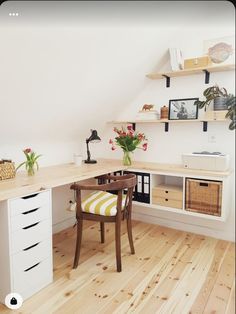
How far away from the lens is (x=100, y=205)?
1.94 m

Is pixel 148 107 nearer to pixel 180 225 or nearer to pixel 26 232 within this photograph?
pixel 180 225

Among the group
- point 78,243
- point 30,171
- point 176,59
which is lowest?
point 78,243

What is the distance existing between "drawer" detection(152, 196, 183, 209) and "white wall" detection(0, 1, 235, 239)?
0.46 m

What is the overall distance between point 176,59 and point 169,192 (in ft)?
4.13

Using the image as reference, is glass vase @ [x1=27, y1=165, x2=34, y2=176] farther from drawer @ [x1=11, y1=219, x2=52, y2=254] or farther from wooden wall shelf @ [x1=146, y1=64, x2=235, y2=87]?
wooden wall shelf @ [x1=146, y1=64, x2=235, y2=87]

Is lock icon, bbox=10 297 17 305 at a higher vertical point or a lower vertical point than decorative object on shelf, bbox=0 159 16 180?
lower

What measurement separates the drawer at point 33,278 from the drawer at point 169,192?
1162mm

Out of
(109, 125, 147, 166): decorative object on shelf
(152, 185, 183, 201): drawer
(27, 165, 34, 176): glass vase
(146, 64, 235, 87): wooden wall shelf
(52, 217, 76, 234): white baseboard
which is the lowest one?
(52, 217, 76, 234): white baseboard

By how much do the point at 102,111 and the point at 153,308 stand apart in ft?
6.06

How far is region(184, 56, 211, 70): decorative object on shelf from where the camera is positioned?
2.26 m

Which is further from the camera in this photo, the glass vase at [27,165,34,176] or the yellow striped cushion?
the glass vase at [27,165,34,176]

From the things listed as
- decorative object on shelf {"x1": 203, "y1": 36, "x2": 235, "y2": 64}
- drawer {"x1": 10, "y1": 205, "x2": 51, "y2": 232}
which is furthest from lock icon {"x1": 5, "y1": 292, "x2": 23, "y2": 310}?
decorative object on shelf {"x1": 203, "y1": 36, "x2": 235, "y2": 64}

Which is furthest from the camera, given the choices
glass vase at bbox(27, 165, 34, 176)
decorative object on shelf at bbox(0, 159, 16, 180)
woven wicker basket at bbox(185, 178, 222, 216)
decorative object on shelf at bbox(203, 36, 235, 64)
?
woven wicker basket at bbox(185, 178, 222, 216)

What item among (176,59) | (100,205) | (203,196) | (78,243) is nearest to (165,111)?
(176,59)
